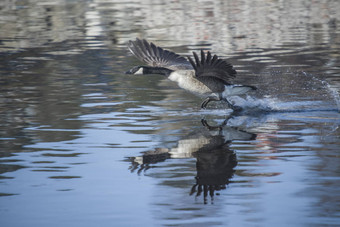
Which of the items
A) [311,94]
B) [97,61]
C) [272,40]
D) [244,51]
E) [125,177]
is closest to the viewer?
[125,177]

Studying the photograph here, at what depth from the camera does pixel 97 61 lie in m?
14.0

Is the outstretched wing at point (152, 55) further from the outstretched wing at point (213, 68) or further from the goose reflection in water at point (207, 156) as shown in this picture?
the goose reflection in water at point (207, 156)

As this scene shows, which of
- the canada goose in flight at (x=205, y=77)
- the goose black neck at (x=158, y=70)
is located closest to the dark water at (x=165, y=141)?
the canada goose in flight at (x=205, y=77)

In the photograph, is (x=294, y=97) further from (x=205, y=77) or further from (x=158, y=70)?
(x=158, y=70)

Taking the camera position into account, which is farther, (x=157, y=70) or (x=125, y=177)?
(x=157, y=70)

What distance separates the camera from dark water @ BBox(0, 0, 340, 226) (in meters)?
5.10

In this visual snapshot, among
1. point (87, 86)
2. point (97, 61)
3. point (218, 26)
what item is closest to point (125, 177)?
point (87, 86)

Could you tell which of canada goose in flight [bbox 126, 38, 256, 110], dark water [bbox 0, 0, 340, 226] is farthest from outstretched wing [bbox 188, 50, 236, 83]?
dark water [bbox 0, 0, 340, 226]

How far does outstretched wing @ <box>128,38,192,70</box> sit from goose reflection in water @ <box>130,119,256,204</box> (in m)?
2.07

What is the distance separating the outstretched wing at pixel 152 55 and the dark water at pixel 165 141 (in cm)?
56

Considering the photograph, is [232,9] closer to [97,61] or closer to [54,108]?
[97,61]

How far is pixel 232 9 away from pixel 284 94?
661 inches

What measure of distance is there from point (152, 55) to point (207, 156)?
3729 mm

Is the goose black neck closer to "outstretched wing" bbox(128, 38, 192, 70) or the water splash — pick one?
"outstretched wing" bbox(128, 38, 192, 70)
